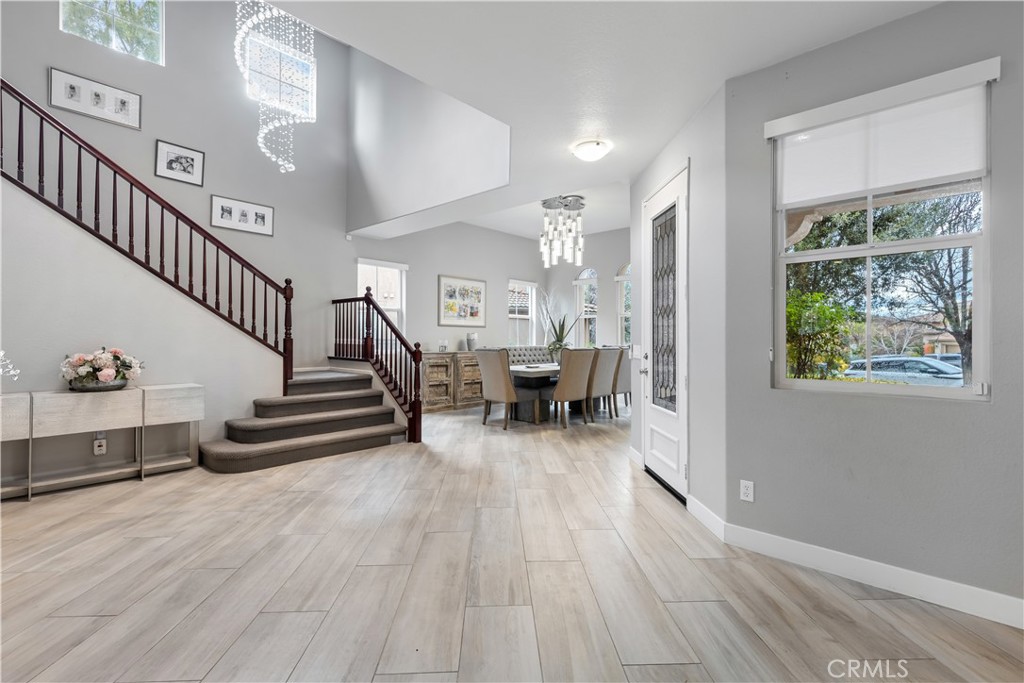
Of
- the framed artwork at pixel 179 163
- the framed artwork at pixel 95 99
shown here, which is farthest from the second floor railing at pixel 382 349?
the framed artwork at pixel 95 99

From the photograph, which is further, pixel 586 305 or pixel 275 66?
pixel 586 305

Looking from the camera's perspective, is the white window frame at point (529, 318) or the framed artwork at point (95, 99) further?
the white window frame at point (529, 318)

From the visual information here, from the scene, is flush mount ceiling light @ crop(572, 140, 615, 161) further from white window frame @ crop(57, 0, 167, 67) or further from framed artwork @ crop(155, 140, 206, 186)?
white window frame @ crop(57, 0, 167, 67)

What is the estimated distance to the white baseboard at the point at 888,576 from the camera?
5.51 feet

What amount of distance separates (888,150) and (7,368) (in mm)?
5507

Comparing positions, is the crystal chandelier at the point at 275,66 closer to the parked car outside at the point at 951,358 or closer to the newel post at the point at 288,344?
the newel post at the point at 288,344

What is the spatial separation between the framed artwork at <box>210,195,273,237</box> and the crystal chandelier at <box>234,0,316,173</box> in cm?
77

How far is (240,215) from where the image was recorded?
17.3 ft

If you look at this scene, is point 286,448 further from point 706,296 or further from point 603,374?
point 603,374

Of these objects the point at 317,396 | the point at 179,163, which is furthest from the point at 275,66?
the point at 317,396

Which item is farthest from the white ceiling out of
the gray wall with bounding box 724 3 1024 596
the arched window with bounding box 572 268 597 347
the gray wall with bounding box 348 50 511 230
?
the arched window with bounding box 572 268 597 347

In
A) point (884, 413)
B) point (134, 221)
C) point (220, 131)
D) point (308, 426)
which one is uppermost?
point (220, 131)

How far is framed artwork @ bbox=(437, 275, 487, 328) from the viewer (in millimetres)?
7461

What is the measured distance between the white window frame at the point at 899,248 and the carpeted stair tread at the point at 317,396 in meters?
4.13
